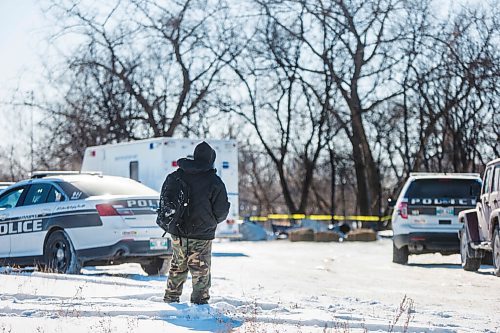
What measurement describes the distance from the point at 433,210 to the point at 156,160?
7156 millimetres

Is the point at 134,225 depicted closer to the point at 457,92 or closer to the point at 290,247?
the point at 290,247

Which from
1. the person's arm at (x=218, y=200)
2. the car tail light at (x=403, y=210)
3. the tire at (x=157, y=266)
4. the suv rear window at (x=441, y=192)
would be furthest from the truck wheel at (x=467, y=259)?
the person's arm at (x=218, y=200)

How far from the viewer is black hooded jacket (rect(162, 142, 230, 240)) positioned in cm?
1009

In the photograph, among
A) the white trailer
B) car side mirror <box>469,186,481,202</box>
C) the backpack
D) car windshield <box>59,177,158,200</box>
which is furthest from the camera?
the white trailer

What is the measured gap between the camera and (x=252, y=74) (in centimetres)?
4044

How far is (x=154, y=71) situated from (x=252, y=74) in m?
4.12

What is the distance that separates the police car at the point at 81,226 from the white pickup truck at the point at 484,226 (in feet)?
17.0

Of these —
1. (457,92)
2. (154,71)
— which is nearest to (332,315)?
(457,92)

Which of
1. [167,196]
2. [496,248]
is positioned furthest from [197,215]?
[496,248]

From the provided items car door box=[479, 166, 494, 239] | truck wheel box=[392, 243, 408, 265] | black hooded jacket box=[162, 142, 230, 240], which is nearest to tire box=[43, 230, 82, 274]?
black hooded jacket box=[162, 142, 230, 240]

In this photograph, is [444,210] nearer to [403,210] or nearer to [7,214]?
[403,210]

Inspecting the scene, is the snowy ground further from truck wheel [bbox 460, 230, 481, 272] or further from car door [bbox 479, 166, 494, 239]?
car door [bbox 479, 166, 494, 239]

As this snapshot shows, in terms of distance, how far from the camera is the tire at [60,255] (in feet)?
48.2

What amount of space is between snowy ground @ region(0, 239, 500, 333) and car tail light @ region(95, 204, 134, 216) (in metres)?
0.99
